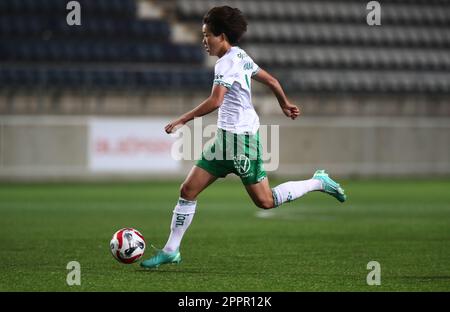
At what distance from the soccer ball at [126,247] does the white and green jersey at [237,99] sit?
A: 3.62ft

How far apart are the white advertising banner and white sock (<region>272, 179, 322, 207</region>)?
13.2m

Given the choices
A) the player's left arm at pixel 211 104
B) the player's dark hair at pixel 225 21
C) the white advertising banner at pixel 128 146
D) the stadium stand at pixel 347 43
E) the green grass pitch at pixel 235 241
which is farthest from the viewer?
the stadium stand at pixel 347 43

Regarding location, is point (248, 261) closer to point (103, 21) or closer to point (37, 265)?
point (37, 265)

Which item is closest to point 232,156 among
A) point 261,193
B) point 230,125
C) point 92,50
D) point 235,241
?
point 230,125

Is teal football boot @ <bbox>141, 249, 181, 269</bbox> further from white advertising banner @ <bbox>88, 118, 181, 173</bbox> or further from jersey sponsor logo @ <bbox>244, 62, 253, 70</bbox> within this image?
white advertising banner @ <bbox>88, 118, 181, 173</bbox>

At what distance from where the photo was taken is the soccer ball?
7.18 metres

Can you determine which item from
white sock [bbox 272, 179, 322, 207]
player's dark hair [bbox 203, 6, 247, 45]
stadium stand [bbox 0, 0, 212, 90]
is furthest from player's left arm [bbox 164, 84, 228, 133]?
stadium stand [bbox 0, 0, 212, 90]

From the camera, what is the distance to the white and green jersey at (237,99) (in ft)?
22.6

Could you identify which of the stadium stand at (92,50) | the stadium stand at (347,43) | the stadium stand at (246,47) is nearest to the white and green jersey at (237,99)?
the stadium stand at (246,47)

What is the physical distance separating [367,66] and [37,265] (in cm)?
2018

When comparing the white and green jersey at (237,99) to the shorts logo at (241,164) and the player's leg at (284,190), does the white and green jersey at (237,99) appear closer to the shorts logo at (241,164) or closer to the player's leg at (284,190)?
the shorts logo at (241,164)

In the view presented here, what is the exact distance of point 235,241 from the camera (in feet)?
31.0

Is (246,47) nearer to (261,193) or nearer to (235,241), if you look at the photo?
(235,241)
